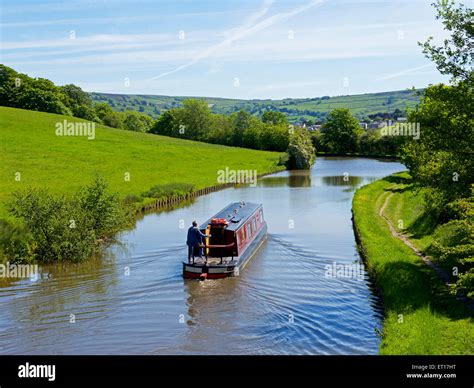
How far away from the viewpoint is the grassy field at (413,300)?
45.4ft

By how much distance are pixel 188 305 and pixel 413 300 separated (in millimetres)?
7552

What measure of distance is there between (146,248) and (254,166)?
51900 millimetres

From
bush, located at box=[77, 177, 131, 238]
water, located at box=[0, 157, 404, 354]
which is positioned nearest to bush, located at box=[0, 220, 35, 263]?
water, located at box=[0, 157, 404, 354]

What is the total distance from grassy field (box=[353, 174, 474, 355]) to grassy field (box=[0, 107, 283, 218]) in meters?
21.4

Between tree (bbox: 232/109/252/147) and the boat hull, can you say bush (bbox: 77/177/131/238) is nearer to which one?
the boat hull

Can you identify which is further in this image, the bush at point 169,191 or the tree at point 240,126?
the tree at point 240,126

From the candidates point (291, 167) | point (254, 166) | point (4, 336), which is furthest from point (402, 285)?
point (291, 167)

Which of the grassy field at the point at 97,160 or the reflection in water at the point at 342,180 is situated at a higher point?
the grassy field at the point at 97,160

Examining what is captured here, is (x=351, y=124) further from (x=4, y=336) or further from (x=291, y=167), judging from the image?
(x=4, y=336)

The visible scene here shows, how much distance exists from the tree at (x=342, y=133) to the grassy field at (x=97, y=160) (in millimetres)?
26057

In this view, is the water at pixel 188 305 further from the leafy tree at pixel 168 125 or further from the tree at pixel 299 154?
the leafy tree at pixel 168 125

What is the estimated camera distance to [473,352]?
13.0 m

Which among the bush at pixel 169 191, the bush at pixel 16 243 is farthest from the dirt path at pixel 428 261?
the bush at pixel 169 191

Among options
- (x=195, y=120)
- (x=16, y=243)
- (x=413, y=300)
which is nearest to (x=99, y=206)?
(x=16, y=243)
